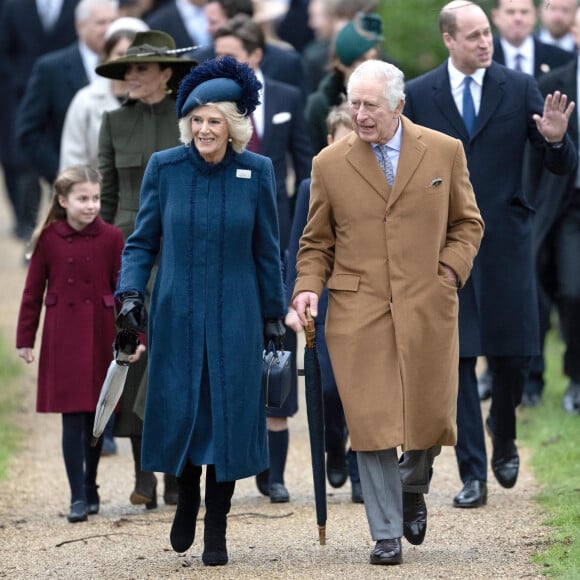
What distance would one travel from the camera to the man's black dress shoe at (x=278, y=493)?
883 centimetres

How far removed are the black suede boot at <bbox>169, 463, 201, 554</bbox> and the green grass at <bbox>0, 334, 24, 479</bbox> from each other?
2.52 m

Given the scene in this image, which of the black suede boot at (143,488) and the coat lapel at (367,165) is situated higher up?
the coat lapel at (367,165)

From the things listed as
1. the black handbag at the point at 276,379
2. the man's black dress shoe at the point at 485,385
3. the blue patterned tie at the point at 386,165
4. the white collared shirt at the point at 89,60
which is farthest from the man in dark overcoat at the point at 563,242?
the black handbag at the point at 276,379

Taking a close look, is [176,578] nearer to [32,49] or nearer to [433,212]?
[433,212]

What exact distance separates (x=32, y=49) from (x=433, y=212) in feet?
27.9

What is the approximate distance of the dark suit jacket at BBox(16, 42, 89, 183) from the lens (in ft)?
37.9

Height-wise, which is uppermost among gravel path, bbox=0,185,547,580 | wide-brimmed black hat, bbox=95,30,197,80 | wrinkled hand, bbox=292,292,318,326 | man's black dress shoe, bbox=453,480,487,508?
wide-brimmed black hat, bbox=95,30,197,80

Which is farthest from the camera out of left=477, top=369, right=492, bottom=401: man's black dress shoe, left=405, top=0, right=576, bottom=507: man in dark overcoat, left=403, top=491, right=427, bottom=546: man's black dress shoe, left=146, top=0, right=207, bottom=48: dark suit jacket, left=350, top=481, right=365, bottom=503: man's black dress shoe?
left=146, top=0, right=207, bottom=48: dark suit jacket

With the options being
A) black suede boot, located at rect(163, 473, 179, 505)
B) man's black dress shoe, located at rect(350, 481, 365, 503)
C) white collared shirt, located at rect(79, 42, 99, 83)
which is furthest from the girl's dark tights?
white collared shirt, located at rect(79, 42, 99, 83)

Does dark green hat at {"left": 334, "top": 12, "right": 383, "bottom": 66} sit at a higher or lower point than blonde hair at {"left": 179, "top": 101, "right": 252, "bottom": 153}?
higher

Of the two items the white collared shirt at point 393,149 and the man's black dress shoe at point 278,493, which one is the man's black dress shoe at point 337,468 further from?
the white collared shirt at point 393,149

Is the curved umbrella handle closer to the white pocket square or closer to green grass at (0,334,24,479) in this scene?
the white pocket square

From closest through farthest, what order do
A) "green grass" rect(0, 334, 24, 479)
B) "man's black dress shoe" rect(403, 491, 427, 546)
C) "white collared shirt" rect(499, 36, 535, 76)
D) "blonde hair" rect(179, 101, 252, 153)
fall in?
"blonde hair" rect(179, 101, 252, 153) → "man's black dress shoe" rect(403, 491, 427, 546) → "green grass" rect(0, 334, 24, 479) → "white collared shirt" rect(499, 36, 535, 76)

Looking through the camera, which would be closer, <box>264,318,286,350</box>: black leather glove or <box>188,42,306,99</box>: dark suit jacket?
<box>264,318,286,350</box>: black leather glove
